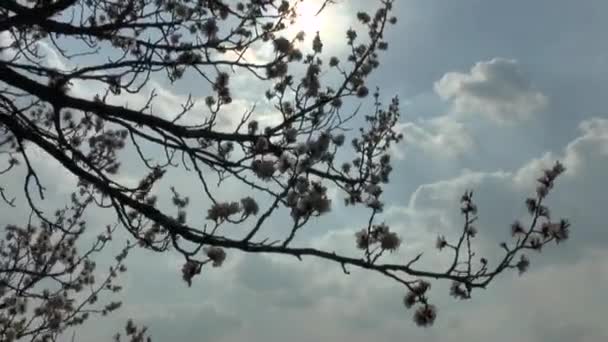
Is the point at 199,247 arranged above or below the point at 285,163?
below

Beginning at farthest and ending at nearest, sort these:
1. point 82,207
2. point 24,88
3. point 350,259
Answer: point 82,207 < point 24,88 < point 350,259

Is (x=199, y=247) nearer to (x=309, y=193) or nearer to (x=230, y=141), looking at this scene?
(x=309, y=193)

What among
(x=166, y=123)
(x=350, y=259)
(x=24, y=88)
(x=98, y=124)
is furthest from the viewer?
(x=98, y=124)

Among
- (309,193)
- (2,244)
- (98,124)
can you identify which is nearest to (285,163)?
(309,193)

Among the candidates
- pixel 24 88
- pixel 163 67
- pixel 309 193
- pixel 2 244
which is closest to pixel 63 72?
pixel 24 88

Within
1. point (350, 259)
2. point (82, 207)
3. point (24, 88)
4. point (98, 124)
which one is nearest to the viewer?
point (350, 259)

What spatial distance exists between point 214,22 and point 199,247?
3.08 m

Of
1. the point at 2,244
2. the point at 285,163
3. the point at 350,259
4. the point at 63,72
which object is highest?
the point at 2,244

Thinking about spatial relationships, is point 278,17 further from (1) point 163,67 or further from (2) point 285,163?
(2) point 285,163

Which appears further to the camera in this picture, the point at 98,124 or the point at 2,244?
the point at 2,244

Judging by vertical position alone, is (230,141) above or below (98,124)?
below

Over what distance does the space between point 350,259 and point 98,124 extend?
548 cm

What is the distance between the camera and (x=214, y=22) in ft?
23.3

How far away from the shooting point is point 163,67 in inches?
258
